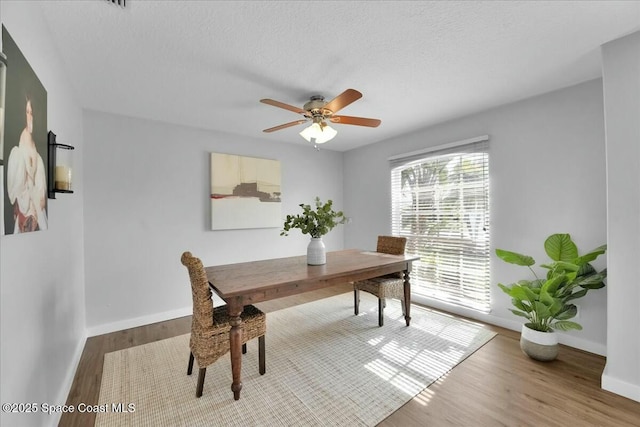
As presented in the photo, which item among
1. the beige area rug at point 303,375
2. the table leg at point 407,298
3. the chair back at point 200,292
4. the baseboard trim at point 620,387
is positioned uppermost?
the chair back at point 200,292

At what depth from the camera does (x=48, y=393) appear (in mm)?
1538

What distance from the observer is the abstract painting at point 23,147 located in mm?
1045

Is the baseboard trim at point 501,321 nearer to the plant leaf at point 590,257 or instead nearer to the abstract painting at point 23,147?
the plant leaf at point 590,257

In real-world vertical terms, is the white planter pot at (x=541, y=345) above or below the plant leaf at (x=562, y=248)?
below

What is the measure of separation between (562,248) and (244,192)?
3651mm

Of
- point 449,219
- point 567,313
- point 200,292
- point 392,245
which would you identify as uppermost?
point 449,219

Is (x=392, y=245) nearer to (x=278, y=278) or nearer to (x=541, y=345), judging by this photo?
(x=541, y=345)

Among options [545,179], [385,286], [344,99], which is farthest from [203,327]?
[545,179]

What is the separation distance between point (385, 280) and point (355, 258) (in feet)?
1.40

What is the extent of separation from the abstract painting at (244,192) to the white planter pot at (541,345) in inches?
130

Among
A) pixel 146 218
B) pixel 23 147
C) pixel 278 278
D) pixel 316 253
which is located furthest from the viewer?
pixel 146 218

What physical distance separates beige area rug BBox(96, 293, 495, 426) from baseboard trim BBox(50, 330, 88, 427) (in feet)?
0.71

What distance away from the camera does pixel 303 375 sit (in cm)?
212

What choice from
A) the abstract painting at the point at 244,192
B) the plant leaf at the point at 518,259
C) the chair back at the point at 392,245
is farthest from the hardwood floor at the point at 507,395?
the abstract painting at the point at 244,192
